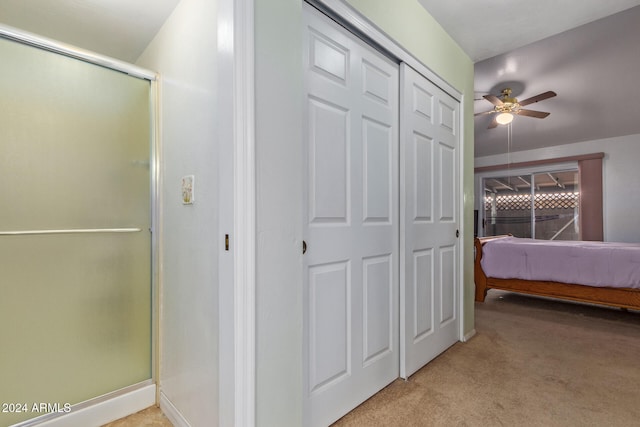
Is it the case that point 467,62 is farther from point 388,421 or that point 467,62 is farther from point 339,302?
point 388,421

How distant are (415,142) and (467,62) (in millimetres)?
1156

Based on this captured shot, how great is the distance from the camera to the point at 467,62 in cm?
263

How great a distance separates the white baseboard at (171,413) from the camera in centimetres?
151

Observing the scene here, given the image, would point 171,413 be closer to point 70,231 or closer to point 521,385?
point 70,231

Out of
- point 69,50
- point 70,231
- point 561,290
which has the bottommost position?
point 561,290

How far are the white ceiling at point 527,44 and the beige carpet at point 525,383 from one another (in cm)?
235

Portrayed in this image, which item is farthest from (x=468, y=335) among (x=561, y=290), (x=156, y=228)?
(x=156, y=228)

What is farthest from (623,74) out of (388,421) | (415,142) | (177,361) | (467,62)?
(177,361)

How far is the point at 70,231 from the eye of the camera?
158cm

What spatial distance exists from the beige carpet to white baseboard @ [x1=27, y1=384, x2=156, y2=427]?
A: 105 cm

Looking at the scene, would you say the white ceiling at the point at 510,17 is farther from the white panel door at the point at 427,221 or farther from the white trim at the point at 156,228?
the white trim at the point at 156,228

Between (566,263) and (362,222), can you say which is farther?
(566,263)

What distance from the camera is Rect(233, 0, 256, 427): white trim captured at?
42.6 inches

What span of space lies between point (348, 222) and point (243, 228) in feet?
2.18
